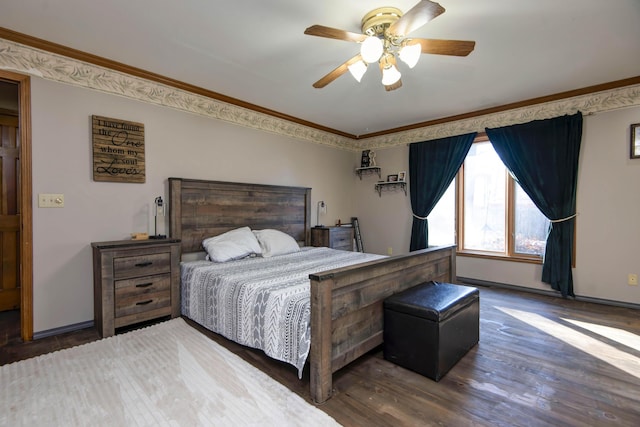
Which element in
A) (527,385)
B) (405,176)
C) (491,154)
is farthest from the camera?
(405,176)

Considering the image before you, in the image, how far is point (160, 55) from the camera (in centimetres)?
263

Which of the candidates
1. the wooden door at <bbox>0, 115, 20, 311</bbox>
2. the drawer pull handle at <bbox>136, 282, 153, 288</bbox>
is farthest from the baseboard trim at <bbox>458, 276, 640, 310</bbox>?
the wooden door at <bbox>0, 115, 20, 311</bbox>

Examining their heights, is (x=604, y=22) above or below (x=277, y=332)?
above

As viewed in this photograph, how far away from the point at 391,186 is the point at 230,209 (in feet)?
9.36

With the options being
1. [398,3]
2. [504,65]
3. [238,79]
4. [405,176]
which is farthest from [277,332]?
[405,176]

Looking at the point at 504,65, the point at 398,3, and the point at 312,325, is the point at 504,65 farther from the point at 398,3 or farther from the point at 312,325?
the point at 312,325

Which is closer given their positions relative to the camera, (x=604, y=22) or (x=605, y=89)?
(x=604, y=22)

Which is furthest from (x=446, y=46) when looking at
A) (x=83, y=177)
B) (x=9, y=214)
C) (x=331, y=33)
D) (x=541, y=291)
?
(x=9, y=214)

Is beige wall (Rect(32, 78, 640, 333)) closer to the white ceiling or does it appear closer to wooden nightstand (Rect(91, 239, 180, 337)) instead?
wooden nightstand (Rect(91, 239, 180, 337))

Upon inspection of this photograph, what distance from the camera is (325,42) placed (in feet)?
7.91

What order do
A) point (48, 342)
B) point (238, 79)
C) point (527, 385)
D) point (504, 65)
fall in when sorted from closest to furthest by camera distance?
point (527, 385), point (48, 342), point (504, 65), point (238, 79)

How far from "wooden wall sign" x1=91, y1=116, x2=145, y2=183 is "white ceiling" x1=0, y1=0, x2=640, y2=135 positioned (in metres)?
0.60

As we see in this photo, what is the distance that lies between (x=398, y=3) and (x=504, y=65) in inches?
58.3

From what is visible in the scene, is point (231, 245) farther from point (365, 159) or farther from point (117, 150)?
point (365, 159)
